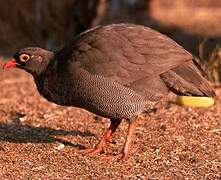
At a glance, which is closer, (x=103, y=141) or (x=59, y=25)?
(x=103, y=141)

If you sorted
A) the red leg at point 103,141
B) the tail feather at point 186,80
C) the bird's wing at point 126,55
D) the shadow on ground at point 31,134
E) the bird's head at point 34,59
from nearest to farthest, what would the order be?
the bird's wing at point 126,55
the tail feather at point 186,80
the bird's head at point 34,59
the red leg at point 103,141
the shadow on ground at point 31,134

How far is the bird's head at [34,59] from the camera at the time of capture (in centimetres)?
700

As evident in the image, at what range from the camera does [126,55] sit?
6.61m

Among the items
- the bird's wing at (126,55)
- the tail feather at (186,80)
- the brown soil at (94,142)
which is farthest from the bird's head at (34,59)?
the tail feather at (186,80)

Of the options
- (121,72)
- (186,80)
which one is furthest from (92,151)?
(186,80)

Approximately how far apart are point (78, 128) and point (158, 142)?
1.25 meters

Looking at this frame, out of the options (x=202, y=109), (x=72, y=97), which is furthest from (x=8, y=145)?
(x=202, y=109)

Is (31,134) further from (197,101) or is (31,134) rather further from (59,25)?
(59,25)

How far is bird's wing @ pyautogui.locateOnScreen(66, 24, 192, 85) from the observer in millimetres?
6566

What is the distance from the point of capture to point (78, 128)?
8.27 m

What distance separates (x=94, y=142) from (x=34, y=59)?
1319 mm

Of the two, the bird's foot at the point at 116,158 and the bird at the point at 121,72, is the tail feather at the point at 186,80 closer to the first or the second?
the bird at the point at 121,72

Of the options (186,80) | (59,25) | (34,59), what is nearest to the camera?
(186,80)

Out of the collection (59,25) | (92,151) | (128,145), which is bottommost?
(59,25)
